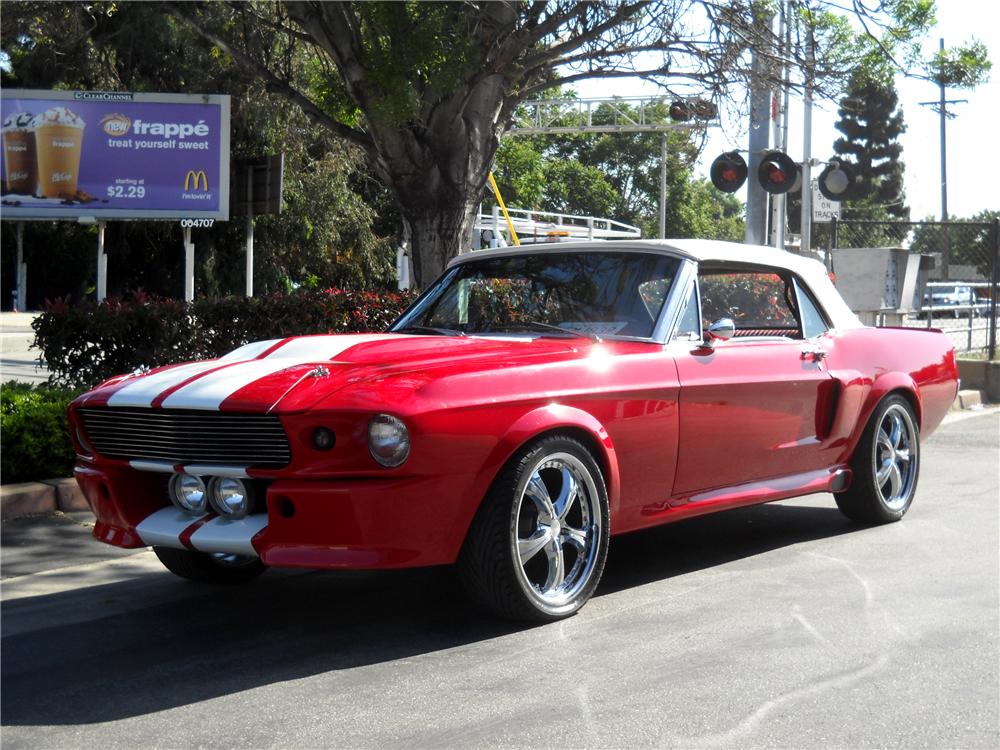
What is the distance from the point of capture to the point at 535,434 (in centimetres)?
467

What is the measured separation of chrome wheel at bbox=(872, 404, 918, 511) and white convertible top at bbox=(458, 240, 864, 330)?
0.57 m

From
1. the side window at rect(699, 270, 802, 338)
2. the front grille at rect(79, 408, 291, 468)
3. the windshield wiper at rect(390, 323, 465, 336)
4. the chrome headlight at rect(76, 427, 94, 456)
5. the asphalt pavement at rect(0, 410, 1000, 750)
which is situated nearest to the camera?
the asphalt pavement at rect(0, 410, 1000, 750)

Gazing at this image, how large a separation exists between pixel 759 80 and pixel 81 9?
6.42m

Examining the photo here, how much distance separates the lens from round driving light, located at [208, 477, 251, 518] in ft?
14.8

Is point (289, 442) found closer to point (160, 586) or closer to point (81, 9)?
point (160, 586)

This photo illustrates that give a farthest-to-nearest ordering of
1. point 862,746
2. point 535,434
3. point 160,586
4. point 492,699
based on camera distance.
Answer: point 160,586 < point 535,434 < point 492,699 < point 862,746

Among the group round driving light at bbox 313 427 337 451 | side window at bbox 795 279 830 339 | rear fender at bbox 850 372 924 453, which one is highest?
side window at bbox 795 279 830 339

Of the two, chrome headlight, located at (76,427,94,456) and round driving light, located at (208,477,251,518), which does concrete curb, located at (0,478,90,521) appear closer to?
chrome headlight, located at (76,427,94,456)

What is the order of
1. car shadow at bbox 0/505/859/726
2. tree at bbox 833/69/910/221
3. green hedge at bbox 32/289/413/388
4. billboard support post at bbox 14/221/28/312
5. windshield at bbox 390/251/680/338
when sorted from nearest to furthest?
car shadow at bbox 0/505/859/726 < windshield at bbox 390/251/680/338 < green hedge at bbox 32/289/413/388 < billboard support post at bbox 14/221/28/312 < tree at bbox 833/69/910/221

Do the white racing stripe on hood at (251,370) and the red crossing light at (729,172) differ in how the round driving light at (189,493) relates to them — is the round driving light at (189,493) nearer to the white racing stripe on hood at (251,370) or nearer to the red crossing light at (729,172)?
the white racing stripe on hood at (251,370)

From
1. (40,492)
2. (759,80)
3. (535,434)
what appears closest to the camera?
(535,434)

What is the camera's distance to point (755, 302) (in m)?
6.58

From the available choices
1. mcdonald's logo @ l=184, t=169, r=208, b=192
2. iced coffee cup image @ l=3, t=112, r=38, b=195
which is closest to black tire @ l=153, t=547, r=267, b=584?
mcdonald's logo @ l=184, t=169, r=208, b=192

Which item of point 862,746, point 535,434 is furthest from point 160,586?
point 862,746
